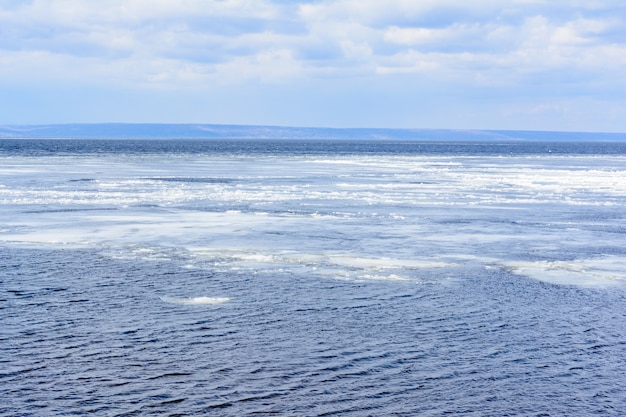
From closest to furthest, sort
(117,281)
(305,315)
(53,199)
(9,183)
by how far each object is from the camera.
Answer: (305,315) < (117,281) < (53,199) < (9,183)

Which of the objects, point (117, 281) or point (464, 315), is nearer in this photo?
point (464, 315)

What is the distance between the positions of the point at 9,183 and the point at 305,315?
1520 inches

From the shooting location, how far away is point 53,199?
4019 centimetres

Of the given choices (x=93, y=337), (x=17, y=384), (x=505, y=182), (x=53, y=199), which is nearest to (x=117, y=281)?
(x=93, y=337)

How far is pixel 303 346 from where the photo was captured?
50.4 ft

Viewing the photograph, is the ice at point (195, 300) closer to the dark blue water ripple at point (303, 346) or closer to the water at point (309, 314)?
the water at point (309, 314)

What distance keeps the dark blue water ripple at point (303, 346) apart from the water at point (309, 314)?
47mm

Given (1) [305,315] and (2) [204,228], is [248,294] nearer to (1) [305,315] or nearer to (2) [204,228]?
(1) [305,315]

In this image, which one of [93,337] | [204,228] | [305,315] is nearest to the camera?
[93,337]

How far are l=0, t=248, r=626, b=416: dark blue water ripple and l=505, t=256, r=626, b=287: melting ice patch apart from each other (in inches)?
29.8

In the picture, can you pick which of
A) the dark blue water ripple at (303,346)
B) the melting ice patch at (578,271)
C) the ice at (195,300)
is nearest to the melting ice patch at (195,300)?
the ice at (195,300)

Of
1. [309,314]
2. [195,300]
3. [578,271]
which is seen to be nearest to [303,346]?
[309,314]

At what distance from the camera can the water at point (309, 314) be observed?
42.7ft

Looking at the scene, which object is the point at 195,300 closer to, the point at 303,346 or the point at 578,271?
the point at 303,346
